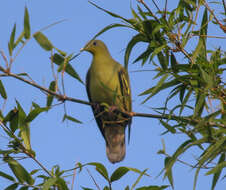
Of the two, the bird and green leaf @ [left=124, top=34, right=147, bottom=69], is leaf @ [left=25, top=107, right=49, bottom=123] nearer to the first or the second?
green leaf @ [left=124, top=34, right=147, bottom=69]

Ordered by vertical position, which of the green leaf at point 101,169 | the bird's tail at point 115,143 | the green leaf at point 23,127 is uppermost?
the green leaf at point 23,127

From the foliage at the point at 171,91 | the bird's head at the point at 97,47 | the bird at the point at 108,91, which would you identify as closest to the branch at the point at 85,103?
the foliage at the point at 171,91

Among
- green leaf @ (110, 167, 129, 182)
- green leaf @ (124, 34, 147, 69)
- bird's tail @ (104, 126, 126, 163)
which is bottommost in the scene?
bird's tail @ (104, 126, 126, 163)

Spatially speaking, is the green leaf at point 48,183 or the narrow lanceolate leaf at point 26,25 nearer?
the narrow lanceolate leaf at point 26,25

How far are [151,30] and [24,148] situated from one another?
118cm

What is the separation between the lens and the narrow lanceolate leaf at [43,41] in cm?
240

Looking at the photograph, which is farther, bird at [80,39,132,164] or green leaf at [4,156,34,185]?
bird at [80,39,132,164]

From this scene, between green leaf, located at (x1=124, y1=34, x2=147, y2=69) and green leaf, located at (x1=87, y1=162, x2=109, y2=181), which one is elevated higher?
green leaf, located at (x1=124, y1=34, x2=147, y2=69)

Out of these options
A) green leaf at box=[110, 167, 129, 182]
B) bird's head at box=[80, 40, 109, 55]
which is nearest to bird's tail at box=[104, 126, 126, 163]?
bird's head at box=[80, 40, 109, 55]

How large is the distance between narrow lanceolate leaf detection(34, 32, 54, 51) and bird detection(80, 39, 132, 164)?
1735 millimetres

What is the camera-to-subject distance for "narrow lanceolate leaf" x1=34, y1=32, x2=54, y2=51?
240cm

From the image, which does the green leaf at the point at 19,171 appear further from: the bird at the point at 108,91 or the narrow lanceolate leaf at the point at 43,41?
the bird at the point at 108,91

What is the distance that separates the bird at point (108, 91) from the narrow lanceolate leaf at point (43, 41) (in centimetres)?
173

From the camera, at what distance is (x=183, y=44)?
2.54m
